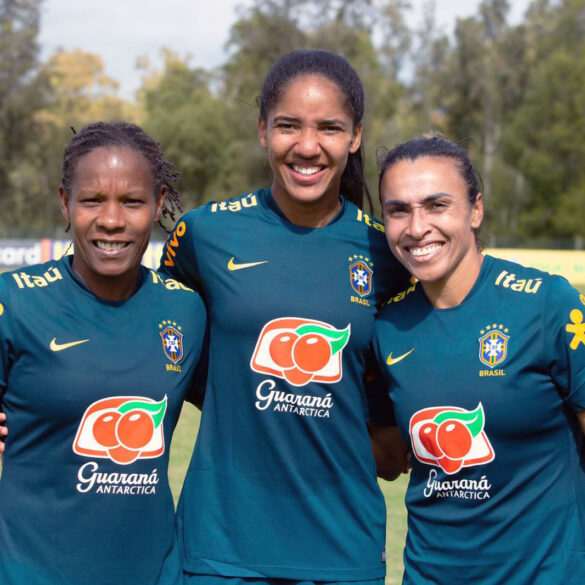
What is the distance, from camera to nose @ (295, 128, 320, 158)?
3074mm

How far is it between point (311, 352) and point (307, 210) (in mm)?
576

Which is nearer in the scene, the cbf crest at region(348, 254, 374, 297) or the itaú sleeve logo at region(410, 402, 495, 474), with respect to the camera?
the itaú sleeve logo at region(410, 402, 495, 474)

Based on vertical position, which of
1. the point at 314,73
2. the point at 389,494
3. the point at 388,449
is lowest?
the point at 389,494

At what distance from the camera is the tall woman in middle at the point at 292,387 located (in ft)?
9.84

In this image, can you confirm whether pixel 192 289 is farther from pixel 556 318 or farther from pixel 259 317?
pixel 556 318

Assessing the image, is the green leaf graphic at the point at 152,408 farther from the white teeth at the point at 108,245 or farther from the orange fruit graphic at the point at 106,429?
the white teeth at the point at 108,245

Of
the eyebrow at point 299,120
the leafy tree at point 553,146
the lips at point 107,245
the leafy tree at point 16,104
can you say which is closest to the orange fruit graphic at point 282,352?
the lips at point 107,245

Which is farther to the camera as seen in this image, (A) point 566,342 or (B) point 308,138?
(B) point 308,138

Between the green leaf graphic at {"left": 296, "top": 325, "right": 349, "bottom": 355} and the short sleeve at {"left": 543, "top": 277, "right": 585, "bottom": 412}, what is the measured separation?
710mm

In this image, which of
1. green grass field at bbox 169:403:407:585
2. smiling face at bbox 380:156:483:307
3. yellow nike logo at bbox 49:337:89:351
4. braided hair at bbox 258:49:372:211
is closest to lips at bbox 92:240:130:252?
yellow nike logo at bbox 49:337:89:351

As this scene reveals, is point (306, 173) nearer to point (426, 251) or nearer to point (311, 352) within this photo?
point (426, 251)

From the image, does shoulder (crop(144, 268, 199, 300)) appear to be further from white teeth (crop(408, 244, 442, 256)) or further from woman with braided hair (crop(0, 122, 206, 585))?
white teeth (crop(408, 244, 442, 256))

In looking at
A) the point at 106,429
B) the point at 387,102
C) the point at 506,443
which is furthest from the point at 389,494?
the point at 387,102

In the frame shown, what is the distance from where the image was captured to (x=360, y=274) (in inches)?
127
